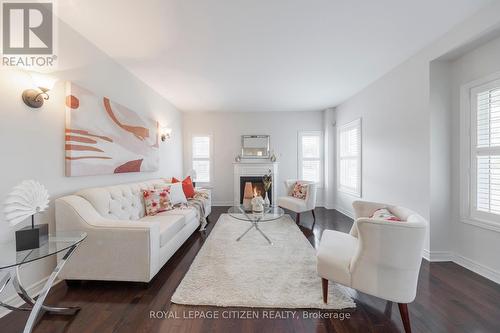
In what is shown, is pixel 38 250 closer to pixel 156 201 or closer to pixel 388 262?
pixel 156 201

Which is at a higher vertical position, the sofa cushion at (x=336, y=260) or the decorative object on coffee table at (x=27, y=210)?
the decorative object on coffee table at (x=27, y=210)

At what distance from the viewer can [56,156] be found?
2.06 metres

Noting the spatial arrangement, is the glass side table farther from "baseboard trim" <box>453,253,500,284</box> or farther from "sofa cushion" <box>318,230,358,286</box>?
"baseboard trim" <box>453,253,500,284</box>

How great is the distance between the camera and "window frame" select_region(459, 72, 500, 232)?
7.40 ft

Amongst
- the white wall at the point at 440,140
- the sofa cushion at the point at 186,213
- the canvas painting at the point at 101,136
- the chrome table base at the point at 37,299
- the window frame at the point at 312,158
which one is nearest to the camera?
the chrome table base at the point at 37,299

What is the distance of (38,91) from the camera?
1.87 m

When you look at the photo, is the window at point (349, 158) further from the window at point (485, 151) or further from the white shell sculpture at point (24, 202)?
the white shell sculpture at point (24, 202)

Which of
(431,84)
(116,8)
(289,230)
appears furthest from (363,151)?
(116,8)

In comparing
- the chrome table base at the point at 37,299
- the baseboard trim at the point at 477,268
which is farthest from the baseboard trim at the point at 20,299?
the baseboard trim at the point at 477,268

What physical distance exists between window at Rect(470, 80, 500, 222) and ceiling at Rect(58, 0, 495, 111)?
2.81 feet

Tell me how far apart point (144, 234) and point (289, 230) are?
242cm

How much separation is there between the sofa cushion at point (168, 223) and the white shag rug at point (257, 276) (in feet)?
1.43

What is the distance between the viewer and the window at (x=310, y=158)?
5.66 m

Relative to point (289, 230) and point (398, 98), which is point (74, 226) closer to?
point (289, 230)
